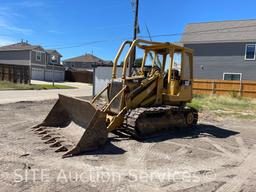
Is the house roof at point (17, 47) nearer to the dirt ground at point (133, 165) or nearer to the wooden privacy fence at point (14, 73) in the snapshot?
the wooden privacy fence at point (14, 73)

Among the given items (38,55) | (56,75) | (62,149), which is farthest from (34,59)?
(62,149)

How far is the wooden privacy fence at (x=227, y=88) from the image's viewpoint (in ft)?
71.5

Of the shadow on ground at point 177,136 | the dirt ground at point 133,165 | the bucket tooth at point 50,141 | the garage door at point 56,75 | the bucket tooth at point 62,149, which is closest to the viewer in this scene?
the dirt ground at point 133,165

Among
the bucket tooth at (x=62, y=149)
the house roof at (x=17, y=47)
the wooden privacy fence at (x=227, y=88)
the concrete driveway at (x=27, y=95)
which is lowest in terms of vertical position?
the bucket tooth at (x=62, y=149)

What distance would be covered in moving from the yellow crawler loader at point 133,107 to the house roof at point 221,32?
60.8ft

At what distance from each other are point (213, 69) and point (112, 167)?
912 inches

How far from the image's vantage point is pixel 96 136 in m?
6.04

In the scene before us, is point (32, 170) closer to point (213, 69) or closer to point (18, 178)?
point (18, 178)

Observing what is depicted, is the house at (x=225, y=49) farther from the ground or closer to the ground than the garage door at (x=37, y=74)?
farther from the ground

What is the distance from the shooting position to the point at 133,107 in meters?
7.66

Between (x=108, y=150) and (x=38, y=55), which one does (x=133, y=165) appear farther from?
(x=38, y=55)

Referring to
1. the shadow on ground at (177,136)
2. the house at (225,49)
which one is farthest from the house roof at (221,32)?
the shadow on ground at (177,136)

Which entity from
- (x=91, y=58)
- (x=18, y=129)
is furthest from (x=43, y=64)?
(x=18, y=129)

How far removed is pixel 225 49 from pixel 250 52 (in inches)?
86.3
